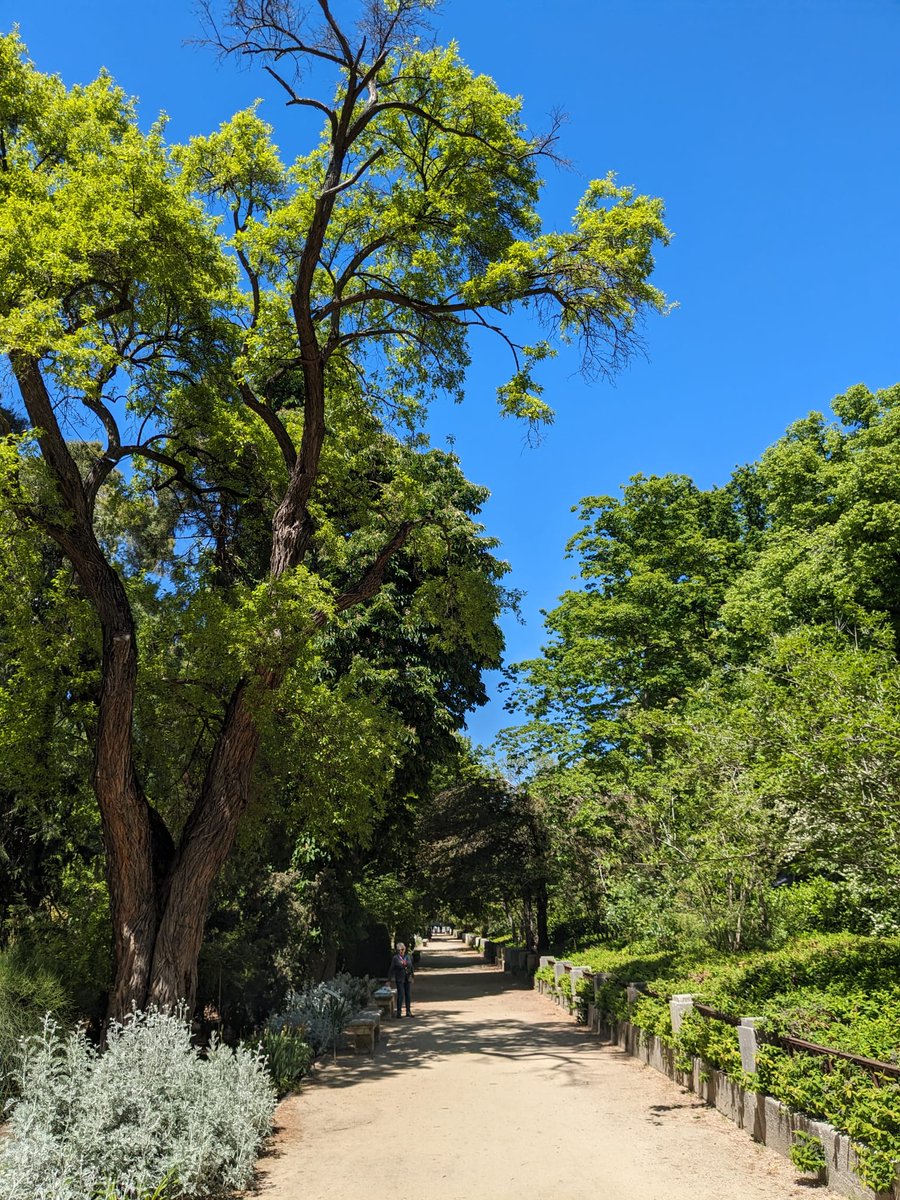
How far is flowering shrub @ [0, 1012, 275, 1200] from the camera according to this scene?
18.3 ft

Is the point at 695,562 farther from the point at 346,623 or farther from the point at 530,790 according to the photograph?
the point at 346,623

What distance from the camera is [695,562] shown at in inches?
990

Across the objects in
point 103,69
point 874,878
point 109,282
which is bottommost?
point 874,878

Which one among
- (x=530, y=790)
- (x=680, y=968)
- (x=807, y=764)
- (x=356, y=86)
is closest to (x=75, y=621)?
(x=356, y=86)

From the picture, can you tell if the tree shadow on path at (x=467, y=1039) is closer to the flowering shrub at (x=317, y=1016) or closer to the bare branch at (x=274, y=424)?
the flowering shrub at (x=317, y=1016)

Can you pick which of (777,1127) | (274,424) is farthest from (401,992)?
(274,424)

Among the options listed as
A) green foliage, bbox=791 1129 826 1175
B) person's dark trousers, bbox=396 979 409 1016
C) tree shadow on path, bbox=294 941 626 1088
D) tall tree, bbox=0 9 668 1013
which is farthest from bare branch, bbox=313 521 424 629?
person's dark trousers, bbox=396 979 409 1016

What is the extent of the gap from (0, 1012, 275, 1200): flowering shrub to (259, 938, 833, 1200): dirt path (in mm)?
507

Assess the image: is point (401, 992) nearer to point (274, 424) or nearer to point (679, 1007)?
point (679, 1007)

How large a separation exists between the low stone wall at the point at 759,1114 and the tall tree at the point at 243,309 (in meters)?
5.60

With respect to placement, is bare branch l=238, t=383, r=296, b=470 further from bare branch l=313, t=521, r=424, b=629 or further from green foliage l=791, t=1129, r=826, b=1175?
green foliage l=791, t=1129, r=826, b=1175

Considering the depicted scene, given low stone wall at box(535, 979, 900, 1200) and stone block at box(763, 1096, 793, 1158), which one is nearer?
low stone wall at box(535, 979, 900, 1200)

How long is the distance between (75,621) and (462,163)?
782 cm

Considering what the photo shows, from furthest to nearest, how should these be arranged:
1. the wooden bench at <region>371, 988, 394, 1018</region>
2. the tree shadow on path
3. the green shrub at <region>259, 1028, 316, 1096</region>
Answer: the wooden bench at <region>371, 988, 394, 1018</region> < the tree shadow on path < the green shrub at <region>259, 1028, 316, 1096</region>
